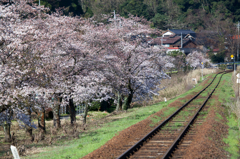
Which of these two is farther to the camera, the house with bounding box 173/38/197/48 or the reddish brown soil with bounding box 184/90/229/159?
the house with bounding box 173/38/197/48

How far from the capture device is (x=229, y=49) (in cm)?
8600

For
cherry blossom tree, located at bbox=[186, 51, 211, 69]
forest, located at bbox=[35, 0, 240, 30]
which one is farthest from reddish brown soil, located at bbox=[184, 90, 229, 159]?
forest, located at bbox=[35, 0, 240, 30]

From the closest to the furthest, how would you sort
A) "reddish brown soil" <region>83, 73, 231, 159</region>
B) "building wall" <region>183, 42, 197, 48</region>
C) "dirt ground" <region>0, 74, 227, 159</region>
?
"reddish brown soil" <region>83, 73, 231, 159</region>, "dirt ground" <region>0, 74, 227, 159</region>, "building wall" <region>183, 42, 197, 48</region>

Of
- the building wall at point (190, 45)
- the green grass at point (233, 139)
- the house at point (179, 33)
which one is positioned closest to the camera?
the green grass at point (233, 139)

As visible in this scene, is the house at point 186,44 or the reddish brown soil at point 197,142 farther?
the house at point 186,44

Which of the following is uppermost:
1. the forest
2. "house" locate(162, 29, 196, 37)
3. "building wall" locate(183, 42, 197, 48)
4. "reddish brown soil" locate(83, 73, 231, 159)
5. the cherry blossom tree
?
the forest

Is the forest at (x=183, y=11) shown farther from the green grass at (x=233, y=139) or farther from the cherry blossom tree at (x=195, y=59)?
the green grass at (x=233, y=139)

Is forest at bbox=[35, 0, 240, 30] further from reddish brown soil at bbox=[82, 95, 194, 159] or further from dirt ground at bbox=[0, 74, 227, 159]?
reddish brown soil at bbox=[82, 95, 194, 159]

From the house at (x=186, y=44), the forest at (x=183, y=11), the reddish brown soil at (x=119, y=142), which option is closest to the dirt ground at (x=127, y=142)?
the reddish brown soil at (x=119, y=142)

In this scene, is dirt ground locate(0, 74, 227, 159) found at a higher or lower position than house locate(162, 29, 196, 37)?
lower

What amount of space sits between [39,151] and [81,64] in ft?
27.3

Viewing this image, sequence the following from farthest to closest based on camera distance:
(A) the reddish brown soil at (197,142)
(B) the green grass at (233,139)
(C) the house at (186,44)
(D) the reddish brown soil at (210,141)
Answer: (C) the house at (186,44) → (B) the green grass at (233,139) → (A) the reddish brown soil at (197,142) → (D) the reddish brown soil at (210,141)

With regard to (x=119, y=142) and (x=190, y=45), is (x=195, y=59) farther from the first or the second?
(x=119, y=142)

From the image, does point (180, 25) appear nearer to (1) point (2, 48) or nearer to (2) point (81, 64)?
(2) point (81, 64)
